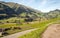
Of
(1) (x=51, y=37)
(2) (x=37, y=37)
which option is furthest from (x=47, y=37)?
(2) (x=37, y=37)

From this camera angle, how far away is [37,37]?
26.2 metres

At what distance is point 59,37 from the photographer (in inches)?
910

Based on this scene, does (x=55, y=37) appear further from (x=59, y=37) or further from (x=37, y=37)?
(x=37, y=37)

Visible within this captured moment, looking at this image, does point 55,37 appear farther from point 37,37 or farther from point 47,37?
point 37,37

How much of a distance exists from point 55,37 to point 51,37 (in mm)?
651

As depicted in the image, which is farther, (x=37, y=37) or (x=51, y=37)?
(x=37, y=37)

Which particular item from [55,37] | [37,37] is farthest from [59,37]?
[37,37]

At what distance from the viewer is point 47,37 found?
23781 millimetres

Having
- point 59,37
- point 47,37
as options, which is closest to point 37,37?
point 47,37

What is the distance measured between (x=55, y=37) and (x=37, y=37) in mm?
3968

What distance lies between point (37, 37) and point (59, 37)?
4.61 metres

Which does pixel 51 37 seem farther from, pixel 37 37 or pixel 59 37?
pixel 37 37

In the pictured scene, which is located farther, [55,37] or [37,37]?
[37,37]

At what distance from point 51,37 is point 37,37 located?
3.50 metres
